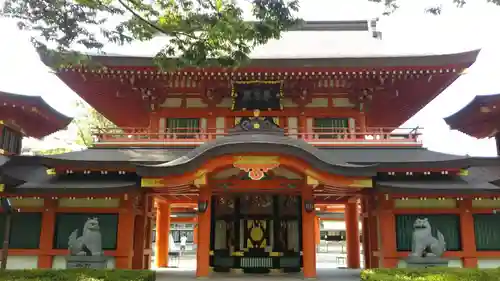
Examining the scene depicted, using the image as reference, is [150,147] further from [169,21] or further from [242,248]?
[169,21]

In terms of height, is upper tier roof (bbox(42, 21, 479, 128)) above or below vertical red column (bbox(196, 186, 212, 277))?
above

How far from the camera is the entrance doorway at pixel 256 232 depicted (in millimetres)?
16844

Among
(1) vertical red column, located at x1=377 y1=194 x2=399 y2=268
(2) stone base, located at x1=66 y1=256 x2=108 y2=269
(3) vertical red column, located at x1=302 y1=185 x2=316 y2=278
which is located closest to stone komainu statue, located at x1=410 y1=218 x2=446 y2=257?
(1) vertical red column, located at x1=377 y1=194 x2=399 y2=268

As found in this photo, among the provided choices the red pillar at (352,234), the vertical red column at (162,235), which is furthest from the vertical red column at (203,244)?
the red pillar at (352,234)

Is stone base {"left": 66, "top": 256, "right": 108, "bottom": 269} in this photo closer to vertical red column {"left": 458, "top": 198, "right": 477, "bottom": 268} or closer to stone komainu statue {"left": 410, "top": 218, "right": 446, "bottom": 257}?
stone komainu statue {"left": 410, "top": 218, "right": 446, "bottom": 257}

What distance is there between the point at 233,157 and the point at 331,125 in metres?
5.63

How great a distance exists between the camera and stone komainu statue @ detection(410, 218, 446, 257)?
44.9 feet

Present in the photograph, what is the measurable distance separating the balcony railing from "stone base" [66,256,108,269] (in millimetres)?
4707

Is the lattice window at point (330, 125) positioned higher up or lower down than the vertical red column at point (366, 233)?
higher up

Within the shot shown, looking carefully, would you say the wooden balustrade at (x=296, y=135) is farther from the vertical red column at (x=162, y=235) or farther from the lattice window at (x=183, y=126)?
the vertical red column at (x=162, y=235)

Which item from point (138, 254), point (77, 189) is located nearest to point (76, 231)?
point (77, 189)

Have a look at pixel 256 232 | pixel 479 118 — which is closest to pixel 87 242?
pixel 256 232

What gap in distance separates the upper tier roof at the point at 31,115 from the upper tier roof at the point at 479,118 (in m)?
17.0

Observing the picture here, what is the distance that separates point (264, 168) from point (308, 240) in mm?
2837
